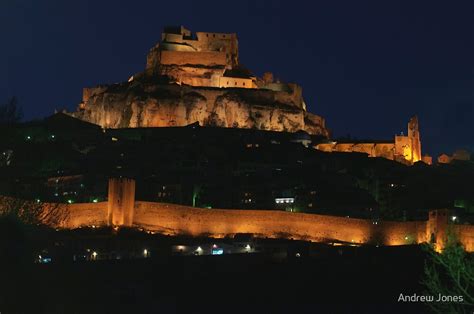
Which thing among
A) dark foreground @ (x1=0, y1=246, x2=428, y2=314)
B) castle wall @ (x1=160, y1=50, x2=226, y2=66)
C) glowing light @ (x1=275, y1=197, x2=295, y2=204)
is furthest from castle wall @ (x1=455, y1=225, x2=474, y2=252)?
castle wall @ (x1=160, y1=50, x2=226, y2=66)

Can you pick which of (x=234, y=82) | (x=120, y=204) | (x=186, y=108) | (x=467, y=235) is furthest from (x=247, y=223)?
(x=234, y=82)

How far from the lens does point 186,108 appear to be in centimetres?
8506

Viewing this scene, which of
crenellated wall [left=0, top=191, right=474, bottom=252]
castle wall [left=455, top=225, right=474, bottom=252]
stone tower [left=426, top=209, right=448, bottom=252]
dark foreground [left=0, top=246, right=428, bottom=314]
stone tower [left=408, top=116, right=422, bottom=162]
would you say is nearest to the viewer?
dark foreground [left=0, top=246, right=428, bottom=314]

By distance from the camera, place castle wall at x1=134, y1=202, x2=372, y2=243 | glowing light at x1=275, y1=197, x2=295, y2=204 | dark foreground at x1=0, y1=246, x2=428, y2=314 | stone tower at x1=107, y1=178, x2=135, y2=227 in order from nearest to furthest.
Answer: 1. dark foreground at x1=0, y1=246, x2=428, y2=314
2. stone tower at x1=107, y1=178, x2=135, y2=227
3. castle wall at x1=134, y1=202, x2=372, y2=243
4. glowing light at x1=275, y1=197, x2=295, y2=204

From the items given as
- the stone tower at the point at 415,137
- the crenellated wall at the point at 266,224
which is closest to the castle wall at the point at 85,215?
the crenellated wall at the point at 266,224

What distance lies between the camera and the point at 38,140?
7850 centimetres

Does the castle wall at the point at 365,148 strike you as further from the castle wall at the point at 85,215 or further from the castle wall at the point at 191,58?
the castle wall at the point at 85,215

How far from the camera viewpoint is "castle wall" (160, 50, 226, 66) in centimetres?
9294

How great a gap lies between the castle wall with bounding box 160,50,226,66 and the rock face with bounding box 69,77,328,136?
14.3 feet

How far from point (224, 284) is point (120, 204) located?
44.8 ft

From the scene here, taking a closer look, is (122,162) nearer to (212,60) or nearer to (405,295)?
(212,60)

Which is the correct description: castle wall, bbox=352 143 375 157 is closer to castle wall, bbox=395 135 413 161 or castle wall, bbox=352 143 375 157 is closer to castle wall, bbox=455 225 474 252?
castle wall, bbox=395 135 413 161

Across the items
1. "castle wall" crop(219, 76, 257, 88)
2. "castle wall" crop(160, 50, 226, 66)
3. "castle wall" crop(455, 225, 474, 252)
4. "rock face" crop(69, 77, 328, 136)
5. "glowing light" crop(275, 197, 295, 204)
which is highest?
"castle wall" crop(160, 50, 226, 66)

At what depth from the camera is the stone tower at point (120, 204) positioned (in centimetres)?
4744
